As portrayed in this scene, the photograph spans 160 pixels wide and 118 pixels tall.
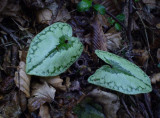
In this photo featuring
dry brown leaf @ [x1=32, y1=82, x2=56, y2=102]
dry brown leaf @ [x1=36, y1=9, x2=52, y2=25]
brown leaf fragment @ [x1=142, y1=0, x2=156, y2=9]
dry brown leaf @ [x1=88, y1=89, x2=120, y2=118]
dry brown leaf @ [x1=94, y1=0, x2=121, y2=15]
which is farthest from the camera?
brown leaf fragment @ [x1=142, y1=0, x2=156, y2=9]

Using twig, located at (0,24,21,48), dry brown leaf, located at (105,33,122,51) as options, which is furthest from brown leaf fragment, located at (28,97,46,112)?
dry brown leaf, located at (105,33,122,51)

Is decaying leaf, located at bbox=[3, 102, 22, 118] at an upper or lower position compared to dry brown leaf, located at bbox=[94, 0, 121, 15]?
lower

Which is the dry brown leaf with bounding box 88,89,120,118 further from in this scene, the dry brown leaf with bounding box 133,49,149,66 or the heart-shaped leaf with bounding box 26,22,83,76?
the dry brown leaf with bounding box 133,49,149,66

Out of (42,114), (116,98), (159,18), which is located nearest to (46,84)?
(42,114)

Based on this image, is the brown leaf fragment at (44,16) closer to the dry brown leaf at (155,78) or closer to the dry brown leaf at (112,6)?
the dry brown leaf at (112,6)

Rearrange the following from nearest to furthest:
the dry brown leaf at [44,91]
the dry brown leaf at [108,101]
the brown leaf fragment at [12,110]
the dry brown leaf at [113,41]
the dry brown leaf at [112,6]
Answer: the brown leaf fragment at [12,110] < the dry brown leaf at [44,91] < the dry brown leaf at [108,101] < the dry brown leaf at [113,41] < the dry brown leaf at [112,6]

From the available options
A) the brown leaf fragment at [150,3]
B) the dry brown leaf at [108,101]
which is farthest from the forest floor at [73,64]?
the brown leaf fragment at [150,3]

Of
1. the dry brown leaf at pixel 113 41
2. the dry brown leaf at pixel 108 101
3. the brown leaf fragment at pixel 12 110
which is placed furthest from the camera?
the dry brown leaf at pixel 113 41

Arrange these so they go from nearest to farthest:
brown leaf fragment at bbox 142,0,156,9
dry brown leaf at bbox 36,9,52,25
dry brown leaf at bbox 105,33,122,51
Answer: dry brown leaf at bbox 36,9,52,25 → dry brown leaf at bbox 105,33,122,51 → brown leaf fragment at bbox 142,0,156,9
